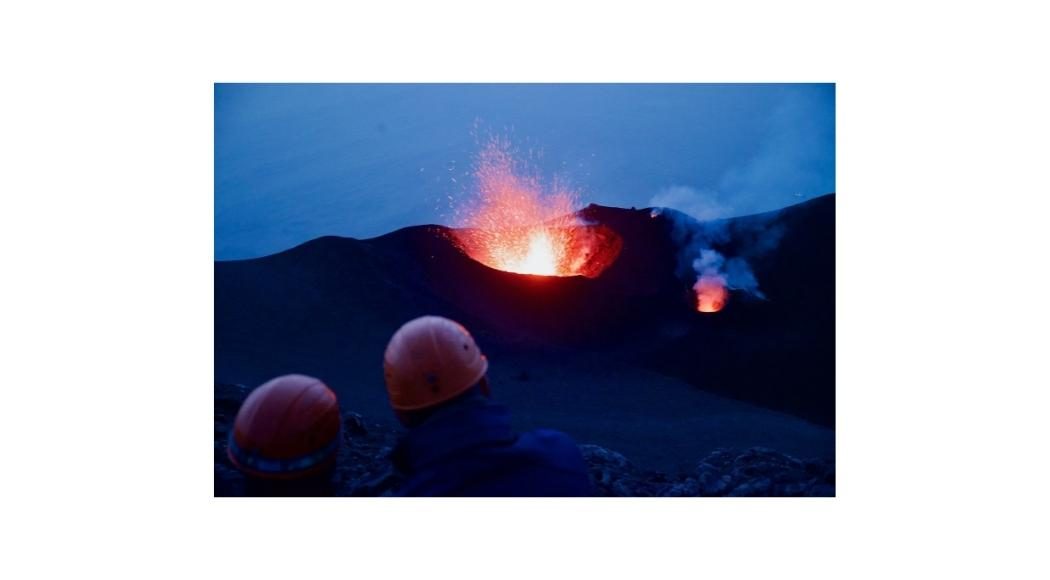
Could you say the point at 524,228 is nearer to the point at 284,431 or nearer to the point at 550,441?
the point at 550,441

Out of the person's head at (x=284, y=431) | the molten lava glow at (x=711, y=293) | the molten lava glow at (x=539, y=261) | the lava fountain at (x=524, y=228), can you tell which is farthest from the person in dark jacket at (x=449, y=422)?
the molten lava glow at (x=711, y=293)

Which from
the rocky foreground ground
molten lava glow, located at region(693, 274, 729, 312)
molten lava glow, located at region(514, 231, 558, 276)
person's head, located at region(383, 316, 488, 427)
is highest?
molten lava glow, located at region(514, 231, 558, 276)

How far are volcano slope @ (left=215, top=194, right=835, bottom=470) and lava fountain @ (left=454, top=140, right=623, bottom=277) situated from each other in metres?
0.09

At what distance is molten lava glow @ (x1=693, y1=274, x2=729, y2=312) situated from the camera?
3.94 m

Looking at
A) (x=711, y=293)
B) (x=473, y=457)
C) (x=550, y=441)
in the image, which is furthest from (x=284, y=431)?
(x=711, y=293)

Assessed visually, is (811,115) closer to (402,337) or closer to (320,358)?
(402,337)

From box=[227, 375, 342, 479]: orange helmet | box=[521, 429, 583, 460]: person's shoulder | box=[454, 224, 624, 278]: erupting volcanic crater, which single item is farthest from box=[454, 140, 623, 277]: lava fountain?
box=[227, 375, 342, 479]: orange helmet

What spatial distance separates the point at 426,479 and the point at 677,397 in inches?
71.1

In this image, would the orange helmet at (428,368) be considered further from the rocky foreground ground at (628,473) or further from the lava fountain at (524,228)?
the lava fountain at (524,228)

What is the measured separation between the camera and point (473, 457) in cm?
248

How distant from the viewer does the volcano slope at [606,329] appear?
3.49 m


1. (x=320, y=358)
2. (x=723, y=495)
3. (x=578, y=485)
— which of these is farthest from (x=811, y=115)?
(x=320, y=358)

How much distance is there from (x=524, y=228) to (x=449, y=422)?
1797mm

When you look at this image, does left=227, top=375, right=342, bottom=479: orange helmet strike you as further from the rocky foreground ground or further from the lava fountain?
the lava fountain
